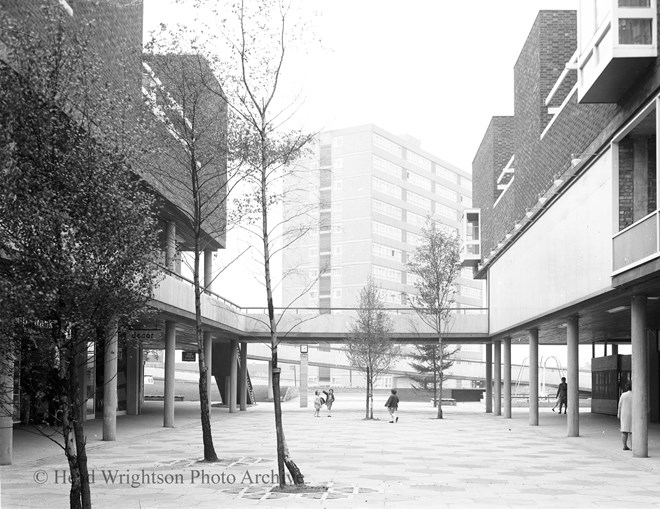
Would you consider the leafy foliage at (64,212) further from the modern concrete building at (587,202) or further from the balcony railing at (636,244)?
the modern concrete building at (587,202)

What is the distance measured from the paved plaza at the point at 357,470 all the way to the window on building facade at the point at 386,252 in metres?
96.5

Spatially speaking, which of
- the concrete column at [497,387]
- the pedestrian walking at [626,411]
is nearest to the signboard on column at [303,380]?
the concrete column at [497,387]

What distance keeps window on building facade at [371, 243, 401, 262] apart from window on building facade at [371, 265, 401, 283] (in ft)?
5.53

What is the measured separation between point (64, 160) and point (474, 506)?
7.38 meters

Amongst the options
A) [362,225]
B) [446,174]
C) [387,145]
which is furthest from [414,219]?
[446,174]

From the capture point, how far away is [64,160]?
11031mm

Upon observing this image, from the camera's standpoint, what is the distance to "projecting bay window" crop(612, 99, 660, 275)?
20.3 meters

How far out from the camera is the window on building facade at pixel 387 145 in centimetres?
12912

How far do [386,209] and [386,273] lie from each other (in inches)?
365

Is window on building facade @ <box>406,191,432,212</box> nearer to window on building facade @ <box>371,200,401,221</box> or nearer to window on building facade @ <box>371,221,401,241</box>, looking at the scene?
window on building facade @ <box>371,200,401,221</box>

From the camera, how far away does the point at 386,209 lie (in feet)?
429

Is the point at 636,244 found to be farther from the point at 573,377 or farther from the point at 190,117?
the point at 190,117

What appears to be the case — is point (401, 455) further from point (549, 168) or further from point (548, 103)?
point (548, 103)

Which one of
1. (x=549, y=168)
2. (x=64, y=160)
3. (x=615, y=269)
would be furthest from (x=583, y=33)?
(x=64, y=160)
